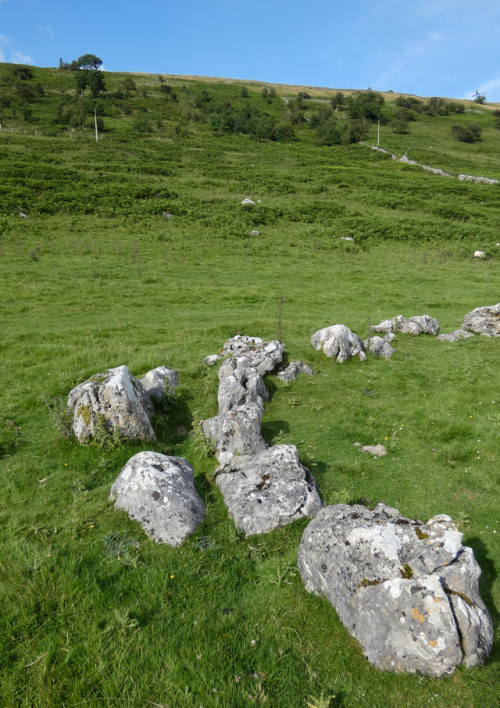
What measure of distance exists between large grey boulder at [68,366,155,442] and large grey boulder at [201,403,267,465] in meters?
1.93

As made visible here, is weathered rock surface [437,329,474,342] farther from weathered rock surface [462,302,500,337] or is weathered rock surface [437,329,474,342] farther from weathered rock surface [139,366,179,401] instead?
weathered rock surface [139,366,179,401]

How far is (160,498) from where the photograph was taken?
722 cm

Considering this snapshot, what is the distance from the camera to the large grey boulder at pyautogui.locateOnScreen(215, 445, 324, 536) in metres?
7.29

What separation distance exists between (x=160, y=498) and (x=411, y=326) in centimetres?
1736

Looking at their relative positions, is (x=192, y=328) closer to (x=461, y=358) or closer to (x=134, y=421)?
(x=134, y=421)

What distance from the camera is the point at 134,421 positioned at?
10086 mm

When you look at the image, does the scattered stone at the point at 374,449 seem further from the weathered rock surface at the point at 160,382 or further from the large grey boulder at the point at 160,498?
the weathered rock surface at the point at 160,382

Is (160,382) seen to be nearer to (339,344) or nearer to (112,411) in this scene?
(112,411)

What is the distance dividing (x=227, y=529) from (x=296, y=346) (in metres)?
10.8

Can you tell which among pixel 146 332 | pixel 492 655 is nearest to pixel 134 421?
pixel 492 655

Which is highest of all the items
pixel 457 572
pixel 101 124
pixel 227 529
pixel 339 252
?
pixel 101 124

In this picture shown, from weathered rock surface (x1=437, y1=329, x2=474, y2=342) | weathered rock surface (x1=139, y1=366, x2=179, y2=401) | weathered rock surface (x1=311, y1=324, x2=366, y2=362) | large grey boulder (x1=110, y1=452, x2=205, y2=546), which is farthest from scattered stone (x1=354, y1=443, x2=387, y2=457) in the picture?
weathered rock surface (x1=437, y1=329, x2=474, y2=342)

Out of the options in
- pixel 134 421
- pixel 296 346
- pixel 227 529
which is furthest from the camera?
pixel 296 346

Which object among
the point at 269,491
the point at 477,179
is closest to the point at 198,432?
the point at 269,491
